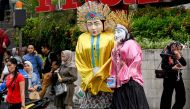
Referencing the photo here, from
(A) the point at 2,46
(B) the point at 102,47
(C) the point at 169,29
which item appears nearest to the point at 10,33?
(A) the point at 2,46

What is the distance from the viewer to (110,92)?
930cm

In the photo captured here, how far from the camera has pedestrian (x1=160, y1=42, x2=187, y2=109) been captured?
11.7m

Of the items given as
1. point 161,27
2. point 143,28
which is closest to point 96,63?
point 161,27

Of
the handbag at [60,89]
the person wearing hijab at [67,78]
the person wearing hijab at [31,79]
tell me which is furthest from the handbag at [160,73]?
the person wearing hijab at [31,79]

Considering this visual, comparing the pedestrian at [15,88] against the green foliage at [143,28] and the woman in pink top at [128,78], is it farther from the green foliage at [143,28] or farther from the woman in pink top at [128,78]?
the green foliage at [143,28]

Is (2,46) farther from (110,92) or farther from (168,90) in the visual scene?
(110,92)

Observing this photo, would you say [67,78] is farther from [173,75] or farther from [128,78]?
[128,78]

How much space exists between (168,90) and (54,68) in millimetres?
2529

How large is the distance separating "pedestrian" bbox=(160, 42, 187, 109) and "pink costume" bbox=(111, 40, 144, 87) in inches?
119

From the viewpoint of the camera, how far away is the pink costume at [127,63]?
875 cm

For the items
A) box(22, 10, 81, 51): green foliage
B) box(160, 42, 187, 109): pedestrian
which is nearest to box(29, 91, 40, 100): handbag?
box(160, 42, 187, 109): pedestrian

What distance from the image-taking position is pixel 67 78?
12.1 m

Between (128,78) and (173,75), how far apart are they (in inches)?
128

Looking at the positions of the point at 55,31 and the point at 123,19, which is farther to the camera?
the point at 55,31
